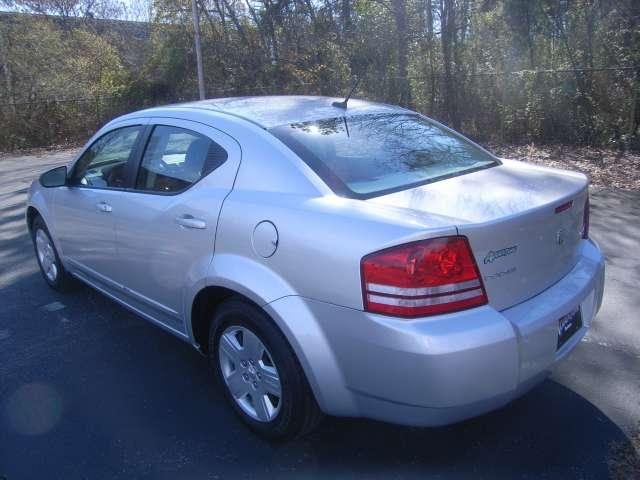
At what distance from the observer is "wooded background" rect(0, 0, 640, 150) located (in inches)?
443

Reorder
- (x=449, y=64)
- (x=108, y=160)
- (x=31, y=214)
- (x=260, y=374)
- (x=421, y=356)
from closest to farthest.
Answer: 1. (x=421, y=356)
2. (x=260, y=374)
3. (x=108, y=160)
4. (x=31, y=214)
5. (x=449, y=64)

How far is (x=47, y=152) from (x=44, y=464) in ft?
51.4

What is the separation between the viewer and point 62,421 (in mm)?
3225

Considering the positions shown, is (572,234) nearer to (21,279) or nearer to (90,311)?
(90,311)

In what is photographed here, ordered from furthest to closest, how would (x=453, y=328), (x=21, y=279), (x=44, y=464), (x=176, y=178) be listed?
(x=21, y=279), (x=176, y=178), (x=44, y=464), (x=453, y=328)

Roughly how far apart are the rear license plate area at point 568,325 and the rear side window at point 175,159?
1.84m

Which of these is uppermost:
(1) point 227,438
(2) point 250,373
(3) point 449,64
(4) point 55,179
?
(3) point 449,64

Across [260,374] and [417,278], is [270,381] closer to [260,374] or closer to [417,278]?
[260,374]

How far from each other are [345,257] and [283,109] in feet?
4.84

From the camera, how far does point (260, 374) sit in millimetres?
2934

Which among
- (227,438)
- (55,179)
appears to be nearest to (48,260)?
(55,179)

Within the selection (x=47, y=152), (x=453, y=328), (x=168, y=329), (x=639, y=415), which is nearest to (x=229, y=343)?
(x=168, y=329)

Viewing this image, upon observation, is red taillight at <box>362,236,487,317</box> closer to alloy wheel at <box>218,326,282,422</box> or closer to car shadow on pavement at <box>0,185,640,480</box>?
alloy wheel at <box>218,326,282,422</box>

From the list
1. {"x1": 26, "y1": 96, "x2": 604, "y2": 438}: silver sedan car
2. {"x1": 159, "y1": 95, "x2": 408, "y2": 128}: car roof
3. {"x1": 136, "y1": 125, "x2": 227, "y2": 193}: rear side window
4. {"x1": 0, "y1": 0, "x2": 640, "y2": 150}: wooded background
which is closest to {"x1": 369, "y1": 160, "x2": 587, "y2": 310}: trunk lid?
{"x1": 26, "y1": 96, "x2": 604, "y2": 438}: silver sedan car
